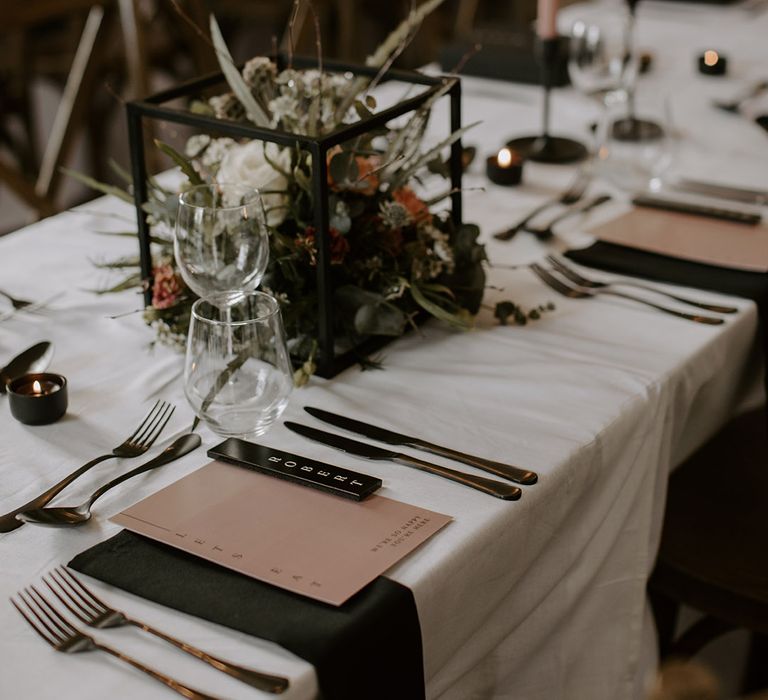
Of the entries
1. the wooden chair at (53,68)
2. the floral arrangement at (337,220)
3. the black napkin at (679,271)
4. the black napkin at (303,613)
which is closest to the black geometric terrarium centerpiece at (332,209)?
the floral arrangement at (337,220)

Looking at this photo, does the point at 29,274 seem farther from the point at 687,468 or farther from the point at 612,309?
the point at 687,468

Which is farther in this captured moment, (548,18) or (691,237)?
(548,18)

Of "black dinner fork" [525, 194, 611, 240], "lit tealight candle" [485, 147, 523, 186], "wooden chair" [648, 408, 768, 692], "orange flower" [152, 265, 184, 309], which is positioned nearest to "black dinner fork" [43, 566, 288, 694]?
"orange flower" [152, 265, 184, 309]

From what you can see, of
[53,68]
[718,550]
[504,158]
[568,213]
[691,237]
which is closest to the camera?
[718,550]

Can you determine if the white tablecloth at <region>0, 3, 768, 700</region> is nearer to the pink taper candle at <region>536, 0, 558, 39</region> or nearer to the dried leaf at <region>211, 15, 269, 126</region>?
the dried leaf at <region>211, 15, 269, 126</region>

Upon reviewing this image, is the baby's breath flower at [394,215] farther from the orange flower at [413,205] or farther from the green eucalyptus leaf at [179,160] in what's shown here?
the green eucalyptus leaf at [179,160]

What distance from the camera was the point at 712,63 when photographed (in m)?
2.36

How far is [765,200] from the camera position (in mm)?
1674

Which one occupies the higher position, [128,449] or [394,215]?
[394,215]

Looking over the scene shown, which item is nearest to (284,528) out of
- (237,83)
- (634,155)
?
(237,83)

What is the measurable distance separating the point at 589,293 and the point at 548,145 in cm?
58

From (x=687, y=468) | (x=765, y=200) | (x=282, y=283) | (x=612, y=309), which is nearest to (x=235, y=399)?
(x=282, y=283)

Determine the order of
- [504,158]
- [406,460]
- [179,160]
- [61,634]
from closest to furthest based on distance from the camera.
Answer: [61,634]
[406,460]
[179,160]
[504,158]

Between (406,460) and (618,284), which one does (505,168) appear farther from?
(406,460)
